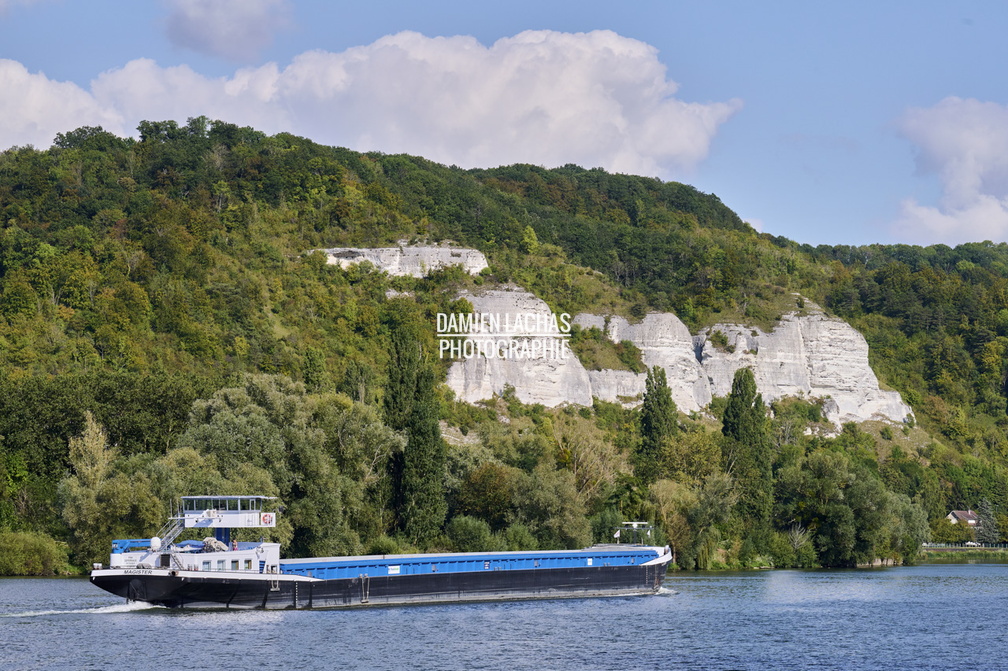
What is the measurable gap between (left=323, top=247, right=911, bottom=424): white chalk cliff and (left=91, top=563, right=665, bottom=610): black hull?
81.6 metres

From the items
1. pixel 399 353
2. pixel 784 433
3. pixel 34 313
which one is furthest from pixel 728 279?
pixel 399 353

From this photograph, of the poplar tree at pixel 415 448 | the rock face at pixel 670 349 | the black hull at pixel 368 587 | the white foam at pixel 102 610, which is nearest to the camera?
the white foam at pixel 102 610

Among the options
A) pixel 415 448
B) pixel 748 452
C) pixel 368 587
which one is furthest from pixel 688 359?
pixel 368 587

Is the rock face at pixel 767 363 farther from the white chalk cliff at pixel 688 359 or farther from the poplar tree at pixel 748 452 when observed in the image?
the poplar tree at pixel 748 452

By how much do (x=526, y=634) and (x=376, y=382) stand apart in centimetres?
7509

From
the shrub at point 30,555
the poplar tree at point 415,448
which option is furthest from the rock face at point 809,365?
the shrub at point 30,555

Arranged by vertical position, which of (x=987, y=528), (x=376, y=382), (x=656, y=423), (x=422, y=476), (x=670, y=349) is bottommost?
(x=987, y=528)

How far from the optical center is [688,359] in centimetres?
16088

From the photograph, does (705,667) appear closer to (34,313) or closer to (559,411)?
(34,313)

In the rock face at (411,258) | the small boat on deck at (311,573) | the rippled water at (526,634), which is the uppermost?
the rock face at (411,258)

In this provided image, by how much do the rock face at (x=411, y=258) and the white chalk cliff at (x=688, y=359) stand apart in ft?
0.40

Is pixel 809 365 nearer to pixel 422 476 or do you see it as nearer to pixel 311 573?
pixel 422 476

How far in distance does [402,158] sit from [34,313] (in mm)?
87754

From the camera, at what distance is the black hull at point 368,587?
4825 cm
